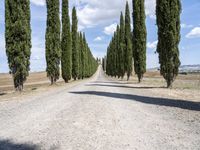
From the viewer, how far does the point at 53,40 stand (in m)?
36.9

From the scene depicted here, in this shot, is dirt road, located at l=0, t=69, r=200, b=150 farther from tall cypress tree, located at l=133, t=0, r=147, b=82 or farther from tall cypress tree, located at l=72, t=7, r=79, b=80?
tall cypress tree, located at l=72, t=7, r=79, b=80

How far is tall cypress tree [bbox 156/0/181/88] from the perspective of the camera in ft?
89.5

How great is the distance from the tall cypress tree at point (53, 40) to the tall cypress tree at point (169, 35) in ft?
43.1

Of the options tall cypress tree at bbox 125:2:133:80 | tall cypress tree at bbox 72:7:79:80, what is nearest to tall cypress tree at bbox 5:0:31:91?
tall cypress tree at bbox 125:2:133:80

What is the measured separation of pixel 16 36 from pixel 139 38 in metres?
18.8

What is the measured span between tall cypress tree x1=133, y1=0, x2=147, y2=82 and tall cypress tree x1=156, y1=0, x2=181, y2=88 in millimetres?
12849

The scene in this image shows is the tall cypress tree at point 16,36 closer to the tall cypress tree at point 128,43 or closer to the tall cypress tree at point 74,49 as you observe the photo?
the tall cypress tree at point 128,43

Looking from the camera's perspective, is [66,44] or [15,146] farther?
[66,44]

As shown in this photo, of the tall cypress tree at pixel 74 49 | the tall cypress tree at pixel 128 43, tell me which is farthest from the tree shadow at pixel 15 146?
the tall cypress tree at pixel 74 49

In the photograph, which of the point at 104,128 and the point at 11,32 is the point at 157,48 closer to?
the point at 11,32

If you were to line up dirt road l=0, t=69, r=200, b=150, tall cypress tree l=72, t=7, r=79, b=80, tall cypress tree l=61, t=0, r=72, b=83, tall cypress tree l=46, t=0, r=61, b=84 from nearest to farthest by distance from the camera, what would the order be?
dirt road l=0, t=69, r=200, b=150 < tall cypress tree l=46, t=0, r=61, b=84 < tall cypress tree l=61, t=0, r=72, b=83 < tall cypress tree l=72, t=7, r=79, b=80

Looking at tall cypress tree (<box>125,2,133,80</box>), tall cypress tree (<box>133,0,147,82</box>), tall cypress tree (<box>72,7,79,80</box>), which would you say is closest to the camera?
tall cypress tree (<box>133,0,147,82</box>)

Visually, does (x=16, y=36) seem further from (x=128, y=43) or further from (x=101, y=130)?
(x=128, y=43)

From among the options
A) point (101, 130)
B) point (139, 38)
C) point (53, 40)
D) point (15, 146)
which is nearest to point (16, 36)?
point (53, 40)
